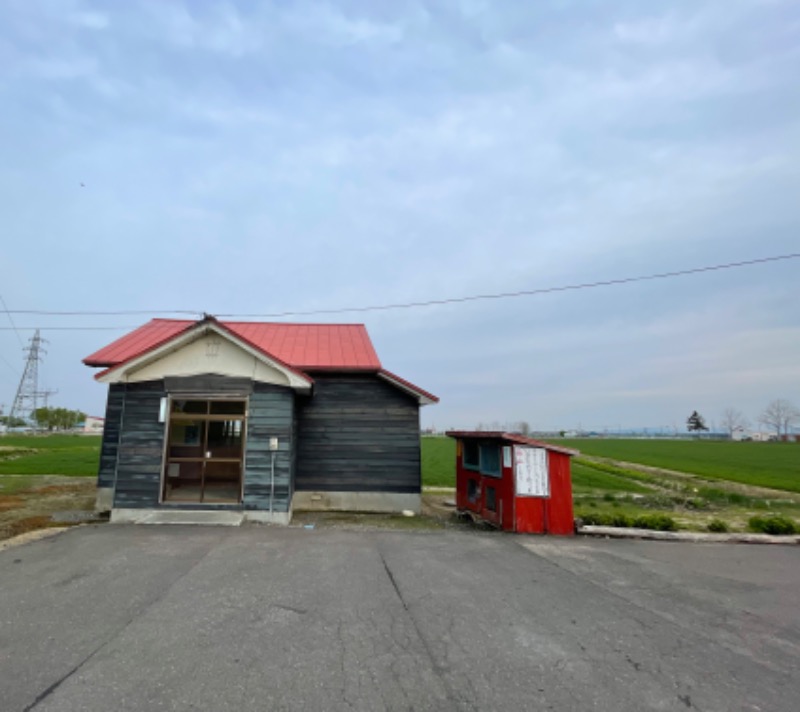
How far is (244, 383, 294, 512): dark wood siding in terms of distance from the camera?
31.9 ft

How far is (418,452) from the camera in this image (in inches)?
482

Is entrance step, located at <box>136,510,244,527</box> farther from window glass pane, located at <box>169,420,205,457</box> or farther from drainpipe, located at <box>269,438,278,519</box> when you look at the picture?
window glass pane, located at <box>169,420,205,457</box>

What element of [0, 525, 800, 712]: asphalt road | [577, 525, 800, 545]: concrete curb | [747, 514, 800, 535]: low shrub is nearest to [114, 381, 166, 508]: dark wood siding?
[0, 525, 800, 712]: asphalt road

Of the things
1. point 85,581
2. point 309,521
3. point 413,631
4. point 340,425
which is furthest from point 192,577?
point 340,425

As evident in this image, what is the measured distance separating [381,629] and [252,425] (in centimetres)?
655

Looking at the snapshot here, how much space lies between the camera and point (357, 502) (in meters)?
12.1

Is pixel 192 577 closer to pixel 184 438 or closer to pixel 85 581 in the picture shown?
pixel 85 581

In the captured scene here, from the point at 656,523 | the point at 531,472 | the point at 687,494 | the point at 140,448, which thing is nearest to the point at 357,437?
the point at 531,472

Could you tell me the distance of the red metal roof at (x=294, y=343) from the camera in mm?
12266

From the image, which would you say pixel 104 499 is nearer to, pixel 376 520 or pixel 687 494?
pixel 376 520

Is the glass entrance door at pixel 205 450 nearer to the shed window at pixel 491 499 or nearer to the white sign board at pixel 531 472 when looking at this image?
the shed window at pixel 491 499

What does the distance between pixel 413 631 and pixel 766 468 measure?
38.9 metres

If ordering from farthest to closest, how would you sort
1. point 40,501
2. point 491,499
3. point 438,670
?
point 40,501
point 491,499
point 438,670

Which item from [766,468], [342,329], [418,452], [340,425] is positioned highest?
[342,329]
